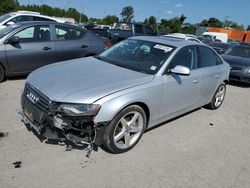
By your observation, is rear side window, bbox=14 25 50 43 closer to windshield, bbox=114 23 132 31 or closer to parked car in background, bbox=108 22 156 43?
parked car in background, bbox=108 22 156 43

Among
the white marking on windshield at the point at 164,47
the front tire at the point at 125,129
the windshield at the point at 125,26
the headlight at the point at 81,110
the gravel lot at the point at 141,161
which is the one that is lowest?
the gravel lot at the point at 141,161

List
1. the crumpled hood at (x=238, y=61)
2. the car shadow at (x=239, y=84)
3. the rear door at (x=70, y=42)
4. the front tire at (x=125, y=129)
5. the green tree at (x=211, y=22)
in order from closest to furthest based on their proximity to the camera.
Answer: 1. the front tire at (x=125, y=129)
2. the rear door at (x=70, y=42)
3. the crumpled hood at (x=238, y=61)
4. the car shadow at (x=239, y=84)
5. the green tree at (x=211, y=22)

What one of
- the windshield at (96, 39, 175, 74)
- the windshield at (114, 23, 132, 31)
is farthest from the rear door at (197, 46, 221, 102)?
the windshield at (114, 23, 132, 31)

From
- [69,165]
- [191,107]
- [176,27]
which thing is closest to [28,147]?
[69,165]

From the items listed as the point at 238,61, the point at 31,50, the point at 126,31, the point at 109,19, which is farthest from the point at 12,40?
the point at 109,19

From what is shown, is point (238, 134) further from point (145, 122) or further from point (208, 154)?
point (145, 122)

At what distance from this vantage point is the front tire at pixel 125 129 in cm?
356

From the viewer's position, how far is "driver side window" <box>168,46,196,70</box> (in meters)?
4.46

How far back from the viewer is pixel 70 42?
761 centimetres

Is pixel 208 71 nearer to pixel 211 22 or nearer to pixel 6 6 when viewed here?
pixel 6 6

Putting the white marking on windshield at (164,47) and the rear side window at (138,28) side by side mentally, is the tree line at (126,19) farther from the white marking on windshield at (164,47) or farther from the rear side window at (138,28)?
the white marking on windshield at (164,47)

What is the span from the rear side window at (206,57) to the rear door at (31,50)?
389cm

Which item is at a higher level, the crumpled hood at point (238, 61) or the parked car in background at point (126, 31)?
the parked car in background at point (126, 31)

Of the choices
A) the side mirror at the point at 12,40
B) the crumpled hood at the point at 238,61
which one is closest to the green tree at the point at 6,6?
the crumpled hood at the point at 238,61
